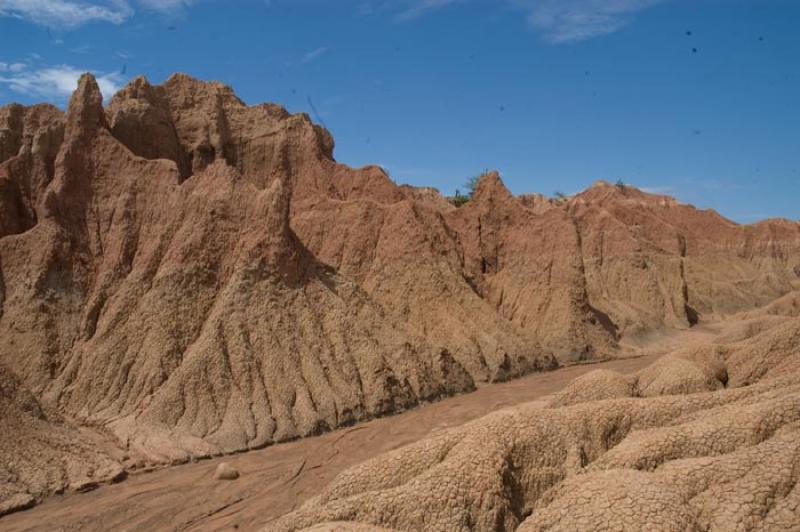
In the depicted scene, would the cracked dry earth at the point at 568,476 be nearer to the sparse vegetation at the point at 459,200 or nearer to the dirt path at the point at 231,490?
the dirt path at the point at 231,490

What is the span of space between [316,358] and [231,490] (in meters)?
6.45

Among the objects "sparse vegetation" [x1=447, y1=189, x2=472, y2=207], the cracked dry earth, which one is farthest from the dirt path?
"sparse vegetation" [x1=447, y1=189, x2=472, y2=207]

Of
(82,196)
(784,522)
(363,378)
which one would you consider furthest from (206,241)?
(784,522)

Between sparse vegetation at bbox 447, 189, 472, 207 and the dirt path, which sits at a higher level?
sparse vegetation at bbox 447, 189, 472, 207

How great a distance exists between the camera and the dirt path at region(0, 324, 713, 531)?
1410cm

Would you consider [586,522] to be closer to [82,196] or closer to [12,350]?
[12,350]

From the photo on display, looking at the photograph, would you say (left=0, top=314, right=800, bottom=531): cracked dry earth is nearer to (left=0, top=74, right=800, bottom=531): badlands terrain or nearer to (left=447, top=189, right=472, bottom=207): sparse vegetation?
(left=0, top=74, right=800, bottom=531): badlands terrain

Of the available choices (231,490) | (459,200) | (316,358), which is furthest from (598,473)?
(459,200)

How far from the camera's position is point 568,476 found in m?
11.0

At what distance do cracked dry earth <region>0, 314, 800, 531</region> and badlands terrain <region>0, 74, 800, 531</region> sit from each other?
0.14 ft

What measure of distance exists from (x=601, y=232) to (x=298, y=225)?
2334cm

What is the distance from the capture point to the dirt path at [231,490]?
14.1 metres

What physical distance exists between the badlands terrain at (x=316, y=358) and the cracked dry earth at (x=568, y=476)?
43mm

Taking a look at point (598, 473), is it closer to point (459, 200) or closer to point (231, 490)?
point (231, 490)
